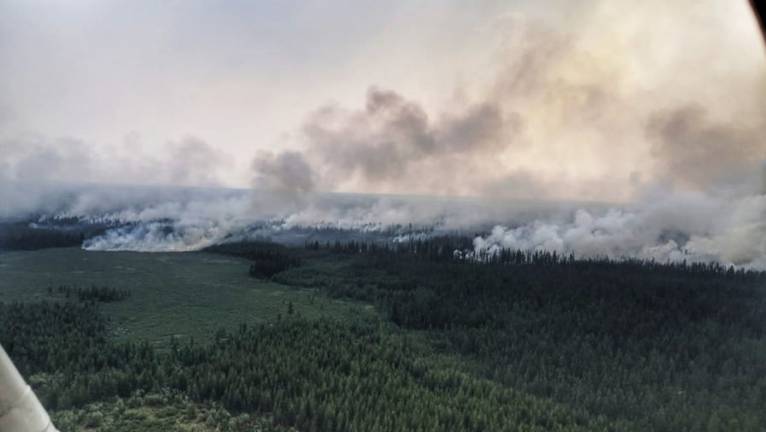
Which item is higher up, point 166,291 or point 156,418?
point 166,291

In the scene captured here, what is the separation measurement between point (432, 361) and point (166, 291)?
38.8m

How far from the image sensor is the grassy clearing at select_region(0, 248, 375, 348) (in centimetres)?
5434

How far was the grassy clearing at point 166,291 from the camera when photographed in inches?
2140

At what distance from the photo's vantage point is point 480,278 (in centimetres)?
9112

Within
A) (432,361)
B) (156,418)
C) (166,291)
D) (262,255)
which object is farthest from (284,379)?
(262,255)

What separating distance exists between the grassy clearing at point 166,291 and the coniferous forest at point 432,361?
2484mm

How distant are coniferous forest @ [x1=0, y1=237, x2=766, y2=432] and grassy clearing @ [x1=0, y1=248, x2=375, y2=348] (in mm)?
2484

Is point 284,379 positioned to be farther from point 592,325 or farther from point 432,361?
point 592,325

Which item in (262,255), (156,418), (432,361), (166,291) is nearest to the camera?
(156,418)

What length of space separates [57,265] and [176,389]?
5697 centimetres

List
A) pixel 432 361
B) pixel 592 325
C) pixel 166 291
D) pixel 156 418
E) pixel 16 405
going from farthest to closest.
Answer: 1. pixel 592 325
2. pixel 166 291
3. pixel 432 361
4. pixel 156 418
5. pixel 16 405

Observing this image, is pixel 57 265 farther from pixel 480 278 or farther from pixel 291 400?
pixel 480 278

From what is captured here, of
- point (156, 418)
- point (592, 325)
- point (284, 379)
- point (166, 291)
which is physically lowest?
point (156, 418)

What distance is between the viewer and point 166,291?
67688 mm
